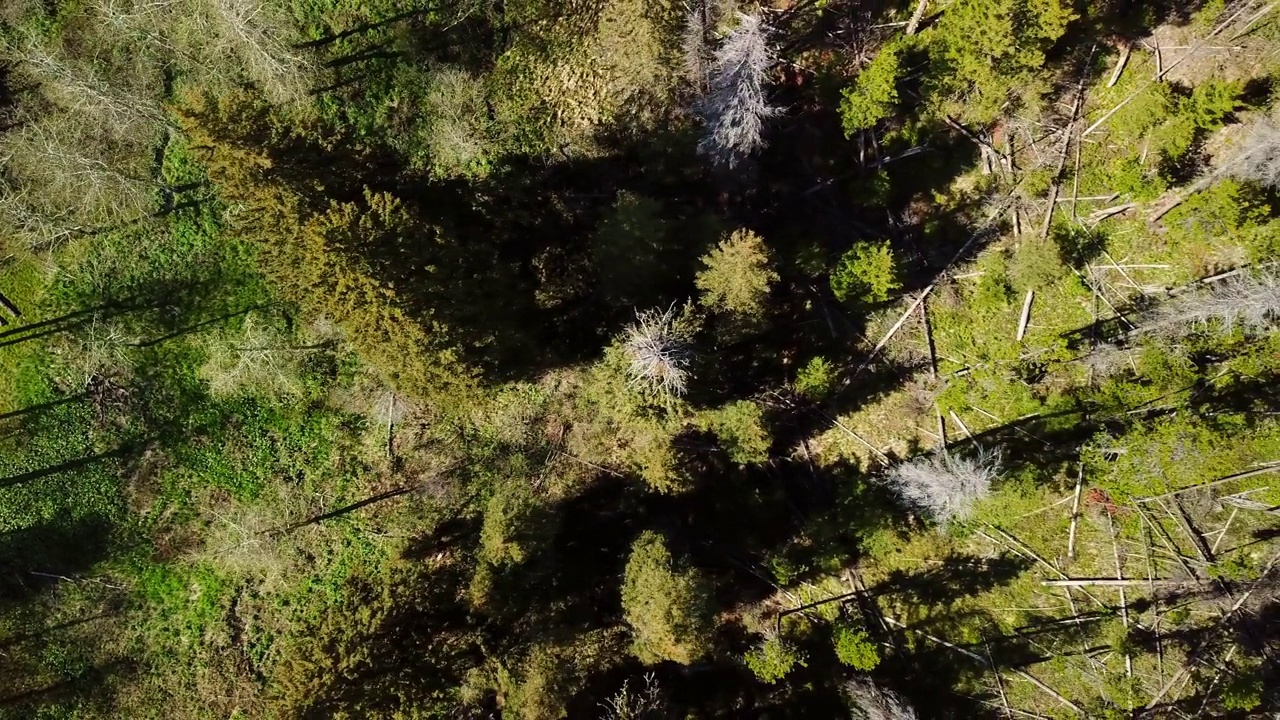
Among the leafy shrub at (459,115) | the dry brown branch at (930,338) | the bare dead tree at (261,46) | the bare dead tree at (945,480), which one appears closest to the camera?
the bare dead tree at (945,480)

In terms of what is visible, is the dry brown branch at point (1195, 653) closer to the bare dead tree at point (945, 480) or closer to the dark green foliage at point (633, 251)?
the bare dead tree at point (945, 480)

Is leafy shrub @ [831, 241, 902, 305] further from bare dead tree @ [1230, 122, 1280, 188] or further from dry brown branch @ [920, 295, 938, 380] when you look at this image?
bare dead tree @ [1230, 122, 1280, 188]

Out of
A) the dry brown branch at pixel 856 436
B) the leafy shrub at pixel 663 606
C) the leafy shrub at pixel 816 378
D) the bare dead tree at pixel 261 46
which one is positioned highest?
the bare dead tree at pixel 261 46

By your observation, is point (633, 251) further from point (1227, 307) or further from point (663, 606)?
point (1227, 307)

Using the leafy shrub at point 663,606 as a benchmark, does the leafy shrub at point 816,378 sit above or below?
above

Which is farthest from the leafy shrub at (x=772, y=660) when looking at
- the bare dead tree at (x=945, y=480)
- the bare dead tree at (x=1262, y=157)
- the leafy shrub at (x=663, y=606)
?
the bare dead tree at (x=1262, y=157)

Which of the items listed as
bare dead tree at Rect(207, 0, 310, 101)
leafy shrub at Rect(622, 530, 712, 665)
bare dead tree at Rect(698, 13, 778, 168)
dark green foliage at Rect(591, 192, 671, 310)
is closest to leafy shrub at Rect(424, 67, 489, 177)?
bare dead tree at Rect(207, 0, 310, 101)
